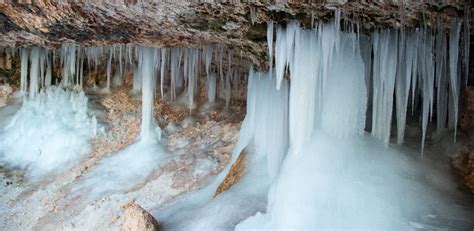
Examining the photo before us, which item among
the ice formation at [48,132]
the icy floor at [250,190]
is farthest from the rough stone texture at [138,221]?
the ice formation at [48,132]

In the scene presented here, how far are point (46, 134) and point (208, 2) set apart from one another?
18.5 ft

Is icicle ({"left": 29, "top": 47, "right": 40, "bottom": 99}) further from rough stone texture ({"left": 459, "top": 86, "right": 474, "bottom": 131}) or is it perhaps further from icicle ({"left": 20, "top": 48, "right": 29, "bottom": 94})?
rough stone texture ({"left": 459, "top": 86, "right": 474, "bottom": 131})

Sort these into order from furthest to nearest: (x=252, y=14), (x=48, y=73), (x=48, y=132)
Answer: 1. (x=48, y=73)
2. (x=48, y=132)
3. (x=252, y=14)

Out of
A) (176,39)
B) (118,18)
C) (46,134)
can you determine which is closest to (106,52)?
(46,134)

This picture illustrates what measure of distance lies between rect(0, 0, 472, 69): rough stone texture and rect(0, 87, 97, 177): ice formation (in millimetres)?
2497

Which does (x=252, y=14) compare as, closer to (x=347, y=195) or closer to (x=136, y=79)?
(x=347, y=195)

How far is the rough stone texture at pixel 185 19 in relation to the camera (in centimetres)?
507

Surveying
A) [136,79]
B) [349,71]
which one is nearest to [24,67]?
[136,79]

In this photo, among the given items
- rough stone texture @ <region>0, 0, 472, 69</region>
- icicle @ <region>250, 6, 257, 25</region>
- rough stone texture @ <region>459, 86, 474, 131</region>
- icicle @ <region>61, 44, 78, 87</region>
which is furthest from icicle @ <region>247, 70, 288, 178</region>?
icicle @ <region>61, 44, 78, 87</region>

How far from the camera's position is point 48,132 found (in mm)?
9695

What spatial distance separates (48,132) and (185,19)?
4945 mm

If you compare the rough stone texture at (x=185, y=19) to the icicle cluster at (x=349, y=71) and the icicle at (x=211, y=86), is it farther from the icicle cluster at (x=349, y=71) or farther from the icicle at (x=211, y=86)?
the icicle at (x=211, y=86)

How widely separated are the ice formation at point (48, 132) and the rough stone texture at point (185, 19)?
2497 mm

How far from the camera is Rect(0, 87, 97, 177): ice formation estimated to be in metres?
9.32
